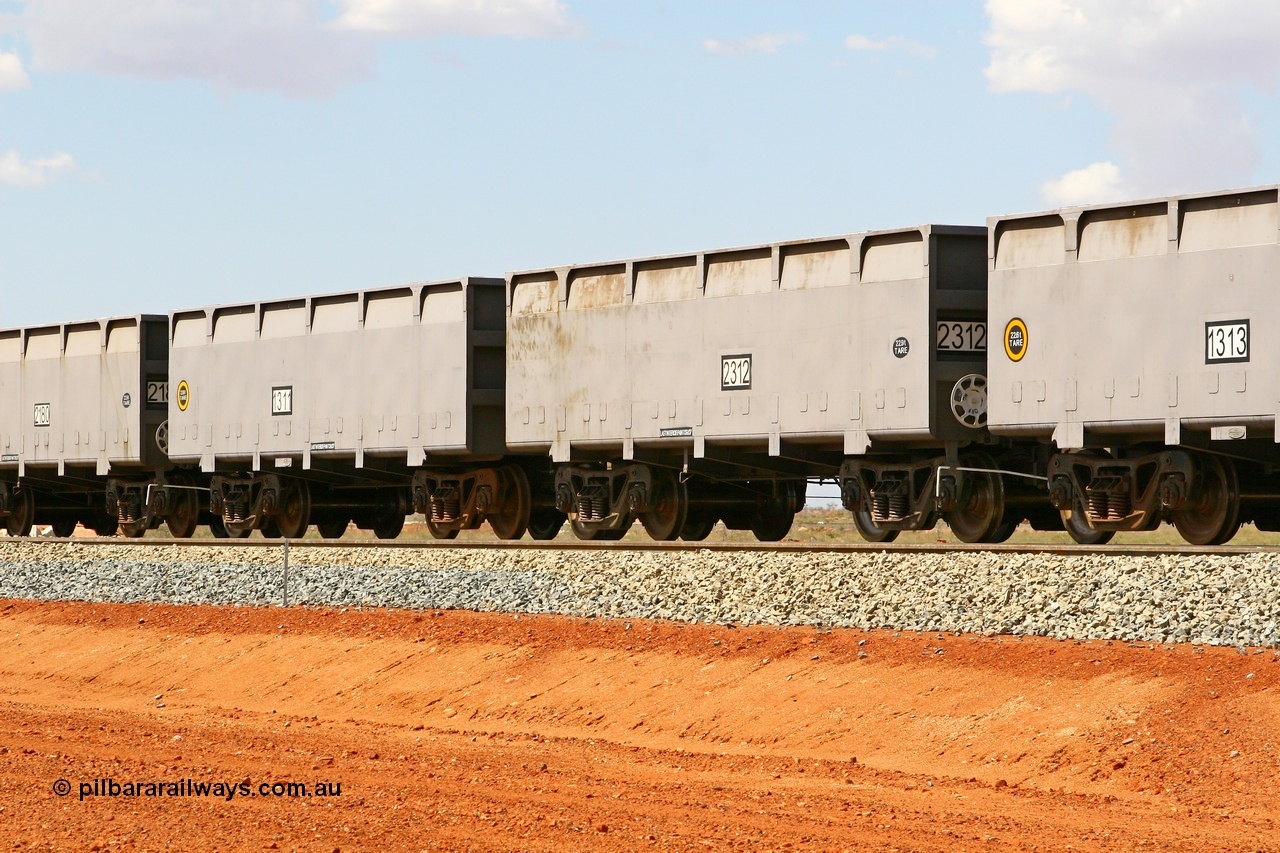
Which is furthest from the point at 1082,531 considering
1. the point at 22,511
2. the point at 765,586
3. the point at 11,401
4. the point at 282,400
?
the point at 22,511

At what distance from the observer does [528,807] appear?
797cm

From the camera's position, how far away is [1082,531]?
16.2 meters

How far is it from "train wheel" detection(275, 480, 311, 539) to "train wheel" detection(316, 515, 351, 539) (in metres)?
0.58

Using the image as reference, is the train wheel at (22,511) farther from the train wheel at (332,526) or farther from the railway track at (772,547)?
the railway track at (772,547)

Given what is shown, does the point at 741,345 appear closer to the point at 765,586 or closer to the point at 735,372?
the point at 735,372

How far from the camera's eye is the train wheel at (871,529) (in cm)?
1777

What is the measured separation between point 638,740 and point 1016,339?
685 cm

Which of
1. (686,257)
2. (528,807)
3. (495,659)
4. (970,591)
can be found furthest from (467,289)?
(528,807)

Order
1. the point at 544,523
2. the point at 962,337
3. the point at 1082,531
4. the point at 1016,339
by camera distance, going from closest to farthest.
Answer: the point at 1016,339, the point at 1082,531, the point at 962,337, the point at 544,523

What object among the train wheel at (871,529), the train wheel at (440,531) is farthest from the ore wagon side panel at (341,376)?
the train wheel at (871,529)

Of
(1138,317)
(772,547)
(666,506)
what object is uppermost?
(1138,317)

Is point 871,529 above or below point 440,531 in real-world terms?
above

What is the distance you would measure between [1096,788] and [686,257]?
10.7 metres

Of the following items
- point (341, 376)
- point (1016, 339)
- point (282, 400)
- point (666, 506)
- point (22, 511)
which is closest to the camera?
point (1016, 339)
